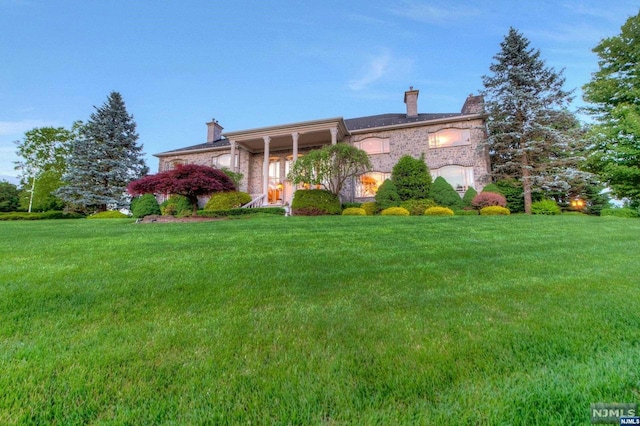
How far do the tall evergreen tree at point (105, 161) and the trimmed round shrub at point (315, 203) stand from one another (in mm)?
15531

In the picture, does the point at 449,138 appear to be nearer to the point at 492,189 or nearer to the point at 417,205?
the point at 492,189

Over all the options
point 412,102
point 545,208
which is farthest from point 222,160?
point 545,208

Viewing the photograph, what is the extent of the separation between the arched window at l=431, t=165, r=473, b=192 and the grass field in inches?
489

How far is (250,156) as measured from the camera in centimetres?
2009

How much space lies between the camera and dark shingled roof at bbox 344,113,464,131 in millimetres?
17219

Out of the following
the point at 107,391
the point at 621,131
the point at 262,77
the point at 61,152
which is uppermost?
the point at 262,77

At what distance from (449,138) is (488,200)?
16.6 feet

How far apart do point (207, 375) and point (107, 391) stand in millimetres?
490

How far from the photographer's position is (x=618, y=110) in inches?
514

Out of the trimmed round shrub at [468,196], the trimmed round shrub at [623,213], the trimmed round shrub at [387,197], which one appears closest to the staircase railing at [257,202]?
the trimmed round shrub at [387,197]

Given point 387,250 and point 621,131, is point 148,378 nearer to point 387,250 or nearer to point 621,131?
point 387,250

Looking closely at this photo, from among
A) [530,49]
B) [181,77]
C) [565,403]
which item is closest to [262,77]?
[181,77]

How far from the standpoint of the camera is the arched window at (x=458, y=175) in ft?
51.8

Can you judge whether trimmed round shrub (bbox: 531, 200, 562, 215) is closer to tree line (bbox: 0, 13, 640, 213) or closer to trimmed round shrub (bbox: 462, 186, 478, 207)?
tree line (bbox: 0, 13, 640, 213)
